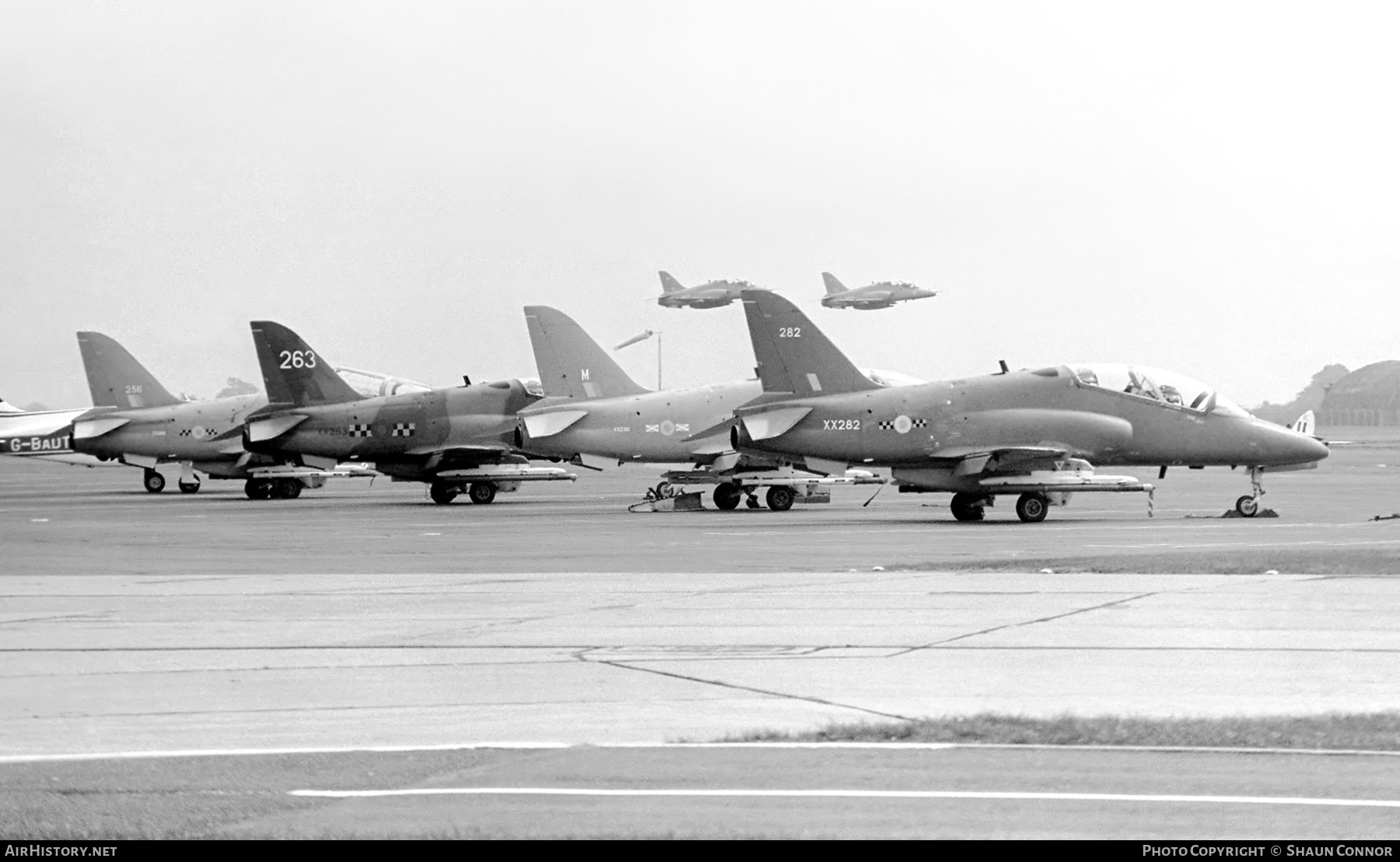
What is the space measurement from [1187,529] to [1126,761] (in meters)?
22.1

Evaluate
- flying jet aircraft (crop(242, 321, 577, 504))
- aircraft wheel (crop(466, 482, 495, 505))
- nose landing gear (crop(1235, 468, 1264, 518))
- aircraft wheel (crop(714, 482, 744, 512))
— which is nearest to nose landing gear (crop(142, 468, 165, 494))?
flying jet aircraft (crop(242, 321, 577, 504))

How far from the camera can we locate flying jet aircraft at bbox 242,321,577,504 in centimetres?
4766

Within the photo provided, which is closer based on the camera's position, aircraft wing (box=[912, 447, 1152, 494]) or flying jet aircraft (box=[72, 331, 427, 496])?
aircraft wing (box=[912, 447, 1152, 494])

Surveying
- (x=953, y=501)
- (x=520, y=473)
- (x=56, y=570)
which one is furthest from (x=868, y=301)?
(x=56, y=570)

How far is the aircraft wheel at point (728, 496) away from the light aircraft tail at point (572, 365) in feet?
17.2

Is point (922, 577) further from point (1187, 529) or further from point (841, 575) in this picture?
point (1187, 529)

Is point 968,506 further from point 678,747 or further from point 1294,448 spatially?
point 678,747

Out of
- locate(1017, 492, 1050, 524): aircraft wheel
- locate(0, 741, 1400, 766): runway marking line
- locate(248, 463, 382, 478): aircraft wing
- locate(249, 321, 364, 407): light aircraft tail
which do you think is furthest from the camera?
locate(248, 463, 382, 478): aircraft wing

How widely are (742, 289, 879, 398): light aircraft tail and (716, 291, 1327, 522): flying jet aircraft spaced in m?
0.02

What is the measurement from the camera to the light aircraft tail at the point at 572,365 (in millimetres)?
45469

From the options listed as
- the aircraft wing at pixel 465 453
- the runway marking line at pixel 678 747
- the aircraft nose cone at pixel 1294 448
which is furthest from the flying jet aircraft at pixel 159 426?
the runway marking line at pixel 678 747

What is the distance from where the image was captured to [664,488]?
42.8 metres

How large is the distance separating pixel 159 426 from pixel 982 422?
3279cm

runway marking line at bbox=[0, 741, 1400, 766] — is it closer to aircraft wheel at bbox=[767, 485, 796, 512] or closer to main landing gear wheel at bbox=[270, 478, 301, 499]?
aircraft wheel at bbox=[767, 485, 796, 512]
